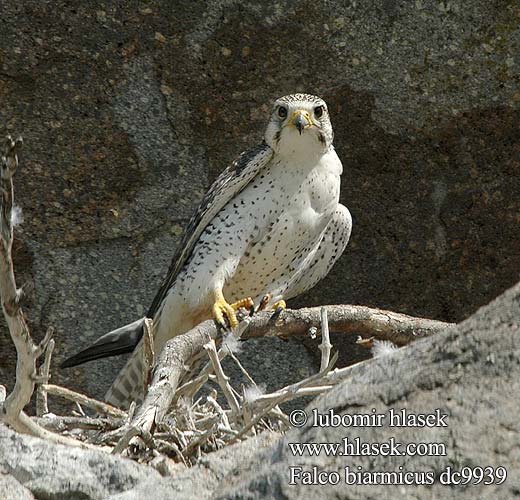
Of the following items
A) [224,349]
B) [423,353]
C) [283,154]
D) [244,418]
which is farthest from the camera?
[283,154]

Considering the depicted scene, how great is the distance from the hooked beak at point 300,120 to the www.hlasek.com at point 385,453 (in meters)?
2.48

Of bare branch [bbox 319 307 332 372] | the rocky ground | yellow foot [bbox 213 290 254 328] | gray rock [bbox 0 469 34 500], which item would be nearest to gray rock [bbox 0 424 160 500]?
gray rock [bbox 0 469 34 500]

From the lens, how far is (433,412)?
80.6 inches

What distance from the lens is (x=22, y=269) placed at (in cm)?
476

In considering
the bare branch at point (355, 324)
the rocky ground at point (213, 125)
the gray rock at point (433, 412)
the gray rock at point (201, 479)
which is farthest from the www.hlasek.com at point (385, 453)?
the rocky ground at point (213, 125)

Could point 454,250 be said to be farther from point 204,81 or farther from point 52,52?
point 52,52

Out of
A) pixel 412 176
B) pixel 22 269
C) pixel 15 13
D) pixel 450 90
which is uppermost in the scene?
pixel 15 13

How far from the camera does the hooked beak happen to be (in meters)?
4.47

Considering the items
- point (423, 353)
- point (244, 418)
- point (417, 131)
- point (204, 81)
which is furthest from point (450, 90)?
point (423, 353)

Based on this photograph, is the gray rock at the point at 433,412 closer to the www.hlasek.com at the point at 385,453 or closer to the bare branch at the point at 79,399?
the www.hlasek.com at the point at 385,453

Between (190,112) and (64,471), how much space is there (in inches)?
103

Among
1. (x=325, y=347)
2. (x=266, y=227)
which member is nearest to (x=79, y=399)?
(x=325, y=347)

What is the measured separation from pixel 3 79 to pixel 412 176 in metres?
1.56

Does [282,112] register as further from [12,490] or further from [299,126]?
[12,490]
